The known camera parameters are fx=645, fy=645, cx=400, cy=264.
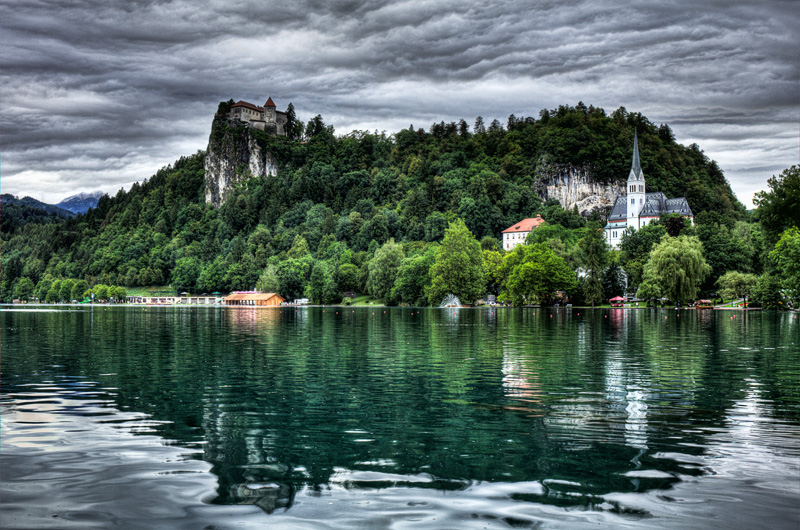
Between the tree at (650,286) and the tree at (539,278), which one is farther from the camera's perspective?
the tree at (539,278)

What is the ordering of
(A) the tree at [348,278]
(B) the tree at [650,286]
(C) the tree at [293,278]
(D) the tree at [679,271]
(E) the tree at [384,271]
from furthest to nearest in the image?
(C) the tree at [293,278]
(A) the tree at [348,278]
(E) the tree at [384,271]
(B) the tree at [650,286]
(D) the tree at [679,271]

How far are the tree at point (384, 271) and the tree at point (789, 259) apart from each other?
80.9 m

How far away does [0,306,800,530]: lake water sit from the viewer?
32.0 feet

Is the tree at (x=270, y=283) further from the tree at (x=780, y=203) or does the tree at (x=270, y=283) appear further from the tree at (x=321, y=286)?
the tree at (x=780, y=203)

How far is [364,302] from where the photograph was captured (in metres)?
168

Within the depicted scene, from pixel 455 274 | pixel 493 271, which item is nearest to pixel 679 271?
pixel 455 274

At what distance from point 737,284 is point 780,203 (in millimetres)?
27573

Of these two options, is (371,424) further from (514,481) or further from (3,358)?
(3,358)

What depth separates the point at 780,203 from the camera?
90.1 metres

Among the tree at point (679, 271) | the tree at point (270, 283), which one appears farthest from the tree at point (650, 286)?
the tree at point (270, 283)

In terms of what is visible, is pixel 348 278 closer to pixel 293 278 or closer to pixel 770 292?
pixel 293 278

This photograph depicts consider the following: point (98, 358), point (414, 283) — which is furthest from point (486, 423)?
point (414, 283)

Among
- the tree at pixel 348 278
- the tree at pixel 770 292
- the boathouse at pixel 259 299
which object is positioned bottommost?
the boathouse at pixel 259 299

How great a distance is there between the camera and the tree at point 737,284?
113 m
